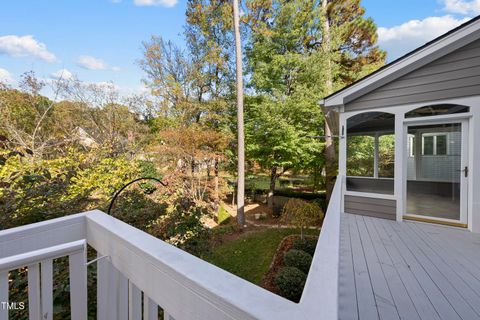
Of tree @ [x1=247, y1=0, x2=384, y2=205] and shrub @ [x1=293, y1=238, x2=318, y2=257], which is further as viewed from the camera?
tree @ [x1=247, y1=0, x2=384, y2=205]

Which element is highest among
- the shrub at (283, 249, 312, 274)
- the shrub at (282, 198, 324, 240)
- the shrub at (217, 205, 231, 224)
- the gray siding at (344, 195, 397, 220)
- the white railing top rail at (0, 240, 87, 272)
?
the white railing top rail at (0, 240, 87, 272)

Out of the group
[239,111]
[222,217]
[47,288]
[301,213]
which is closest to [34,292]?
[47,288]

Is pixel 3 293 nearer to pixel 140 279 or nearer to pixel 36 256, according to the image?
pixel 36 256

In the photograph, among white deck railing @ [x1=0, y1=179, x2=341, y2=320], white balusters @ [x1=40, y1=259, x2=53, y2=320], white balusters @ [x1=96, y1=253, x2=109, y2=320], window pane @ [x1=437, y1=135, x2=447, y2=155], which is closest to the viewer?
white deck railing @ [x1=0, y1=179, x2=341, y2=320]

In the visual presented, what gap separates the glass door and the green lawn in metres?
3.75

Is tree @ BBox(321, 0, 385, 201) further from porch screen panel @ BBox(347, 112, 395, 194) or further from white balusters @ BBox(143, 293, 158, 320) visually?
white balusters @ BBox(143, 293, 158, 320)

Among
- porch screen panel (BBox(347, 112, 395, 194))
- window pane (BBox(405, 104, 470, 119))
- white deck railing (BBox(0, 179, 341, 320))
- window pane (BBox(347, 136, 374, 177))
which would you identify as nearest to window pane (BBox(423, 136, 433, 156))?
window pane (BBox(405, 104, 470, 119))

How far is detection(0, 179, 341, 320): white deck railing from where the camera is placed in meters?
0.57

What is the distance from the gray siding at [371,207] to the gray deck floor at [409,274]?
→ 617 millimetres

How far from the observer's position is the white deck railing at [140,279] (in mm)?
569

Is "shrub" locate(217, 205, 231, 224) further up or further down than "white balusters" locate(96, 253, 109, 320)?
further down

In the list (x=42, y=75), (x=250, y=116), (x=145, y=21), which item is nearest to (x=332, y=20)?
(x=250, y=116)

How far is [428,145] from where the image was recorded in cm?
479

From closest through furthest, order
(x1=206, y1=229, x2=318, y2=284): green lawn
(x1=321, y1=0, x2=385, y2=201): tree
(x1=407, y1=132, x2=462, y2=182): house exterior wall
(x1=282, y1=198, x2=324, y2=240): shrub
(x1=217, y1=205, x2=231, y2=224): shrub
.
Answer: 1. (x1=407, y1=132, x2=462, y2=182): house exterior wall
2. (x1=206, y1=229, x2=318, y2=284): green lawn
3. (x1=282, y1=198, x2=324, y2=240): shrub
4. (x1=217, y1=205, x2=231, y2=224): shrub
5. (x1=321, y1=0, x2=385, y2=201): tree
